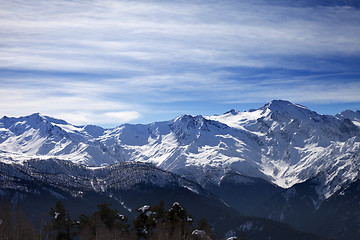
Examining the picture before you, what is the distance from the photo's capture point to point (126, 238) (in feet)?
315

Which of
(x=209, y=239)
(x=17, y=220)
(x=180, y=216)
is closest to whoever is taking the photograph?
(x=209, y=239)

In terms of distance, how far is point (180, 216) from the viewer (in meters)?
92.6

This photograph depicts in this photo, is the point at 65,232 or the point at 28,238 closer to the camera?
the point at 65,232

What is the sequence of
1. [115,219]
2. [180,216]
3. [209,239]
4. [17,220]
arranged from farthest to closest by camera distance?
1. [17,220]
2. [115,219]
3. [180,216]
4. [209,239]

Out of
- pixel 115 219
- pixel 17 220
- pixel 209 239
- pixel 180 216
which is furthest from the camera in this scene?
pixel 17 220

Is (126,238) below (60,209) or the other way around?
below

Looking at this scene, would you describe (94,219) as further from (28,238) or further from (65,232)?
(28,238)

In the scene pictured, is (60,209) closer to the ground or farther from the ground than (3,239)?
farther from the ground

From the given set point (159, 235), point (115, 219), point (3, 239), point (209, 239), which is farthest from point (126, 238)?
point (3, 239)

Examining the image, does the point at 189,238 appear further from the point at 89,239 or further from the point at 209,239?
the point at 89,239

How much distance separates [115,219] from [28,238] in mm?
28127

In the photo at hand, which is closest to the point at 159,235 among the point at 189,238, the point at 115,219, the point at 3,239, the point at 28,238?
the point at 189,238

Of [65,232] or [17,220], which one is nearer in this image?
[65,232]

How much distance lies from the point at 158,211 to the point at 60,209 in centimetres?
1840
